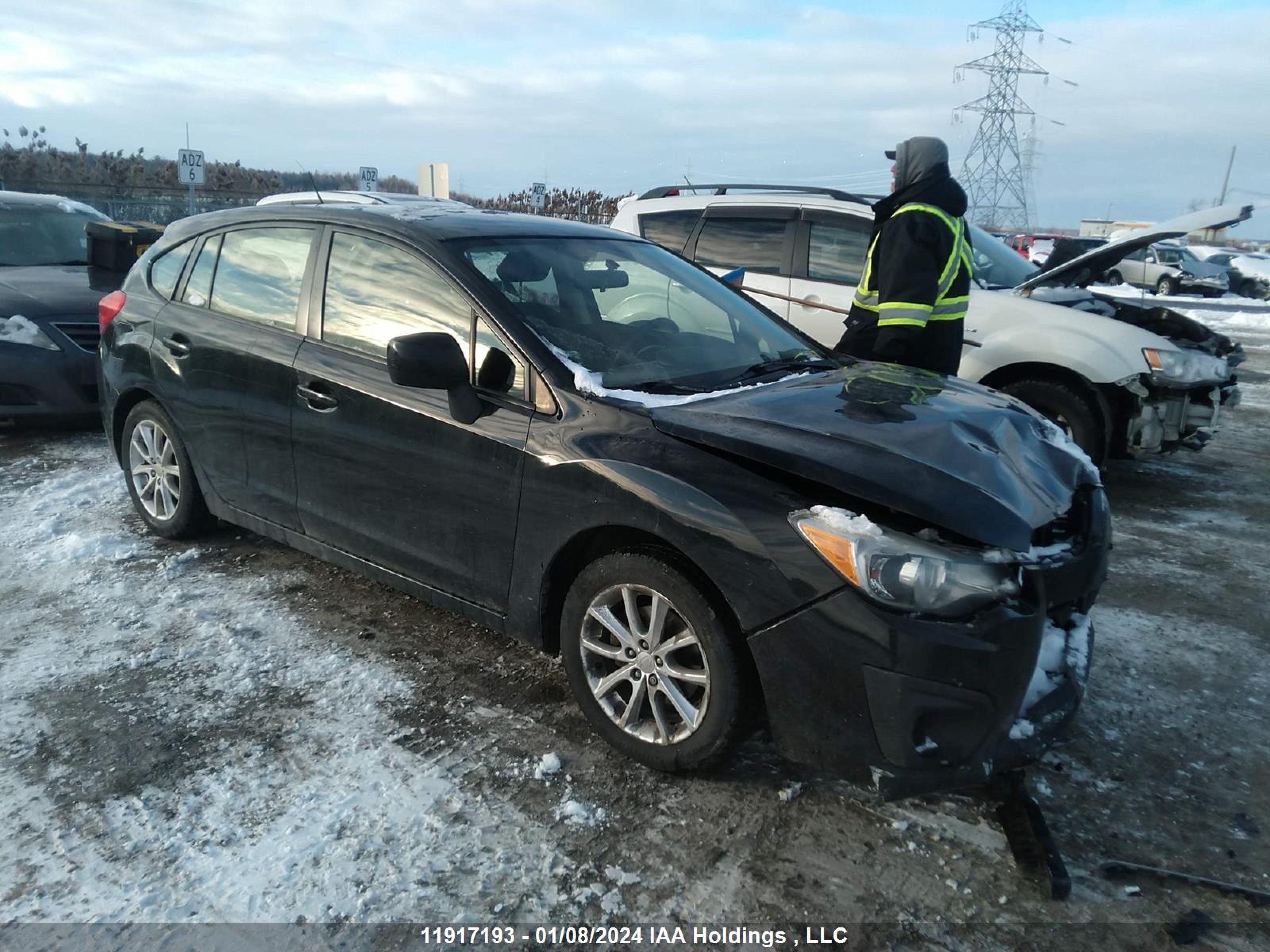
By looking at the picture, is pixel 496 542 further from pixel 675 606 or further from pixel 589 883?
pixel 589 883

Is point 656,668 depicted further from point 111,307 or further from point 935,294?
point 111,307

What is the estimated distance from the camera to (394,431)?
133 inches

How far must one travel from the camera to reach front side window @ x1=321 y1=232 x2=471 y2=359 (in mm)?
3361

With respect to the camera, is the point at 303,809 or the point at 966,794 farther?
the point at 966,794

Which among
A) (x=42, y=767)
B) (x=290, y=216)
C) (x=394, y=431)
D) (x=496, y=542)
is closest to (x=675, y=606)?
(x=496, y=542)

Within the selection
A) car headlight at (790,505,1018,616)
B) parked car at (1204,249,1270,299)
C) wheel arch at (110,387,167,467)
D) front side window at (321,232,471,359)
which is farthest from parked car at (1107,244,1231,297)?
car headlight at (790,505,1018,616)

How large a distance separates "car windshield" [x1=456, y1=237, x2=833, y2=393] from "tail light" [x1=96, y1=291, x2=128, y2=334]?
2296 mm

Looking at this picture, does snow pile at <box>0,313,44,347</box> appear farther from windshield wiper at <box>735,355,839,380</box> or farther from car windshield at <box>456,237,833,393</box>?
windshield wiper at <box>735,355,839,380</box>

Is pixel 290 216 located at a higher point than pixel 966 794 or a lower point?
higher

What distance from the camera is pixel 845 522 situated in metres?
2.44

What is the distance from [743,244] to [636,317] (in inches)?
141

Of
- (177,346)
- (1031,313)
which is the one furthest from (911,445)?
(1031,313)

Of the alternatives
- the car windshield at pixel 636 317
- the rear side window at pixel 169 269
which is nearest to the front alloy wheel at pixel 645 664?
the car windshield at pixel 636 317

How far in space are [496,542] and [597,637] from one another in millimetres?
489
